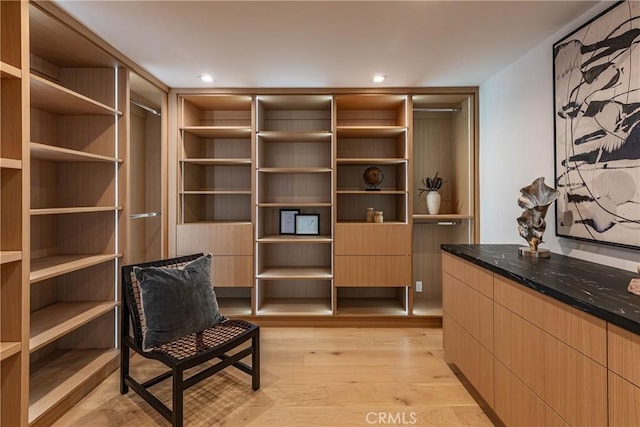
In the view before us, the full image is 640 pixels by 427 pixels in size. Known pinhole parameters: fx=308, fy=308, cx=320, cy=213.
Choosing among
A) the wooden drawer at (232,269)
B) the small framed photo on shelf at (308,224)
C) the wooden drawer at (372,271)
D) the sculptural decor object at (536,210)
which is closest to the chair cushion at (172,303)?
the wooden drawer at (232,269)

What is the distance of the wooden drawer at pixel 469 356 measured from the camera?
1.78 m

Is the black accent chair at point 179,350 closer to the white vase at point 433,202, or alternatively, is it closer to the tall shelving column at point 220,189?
the tall shelving column at point 220,189

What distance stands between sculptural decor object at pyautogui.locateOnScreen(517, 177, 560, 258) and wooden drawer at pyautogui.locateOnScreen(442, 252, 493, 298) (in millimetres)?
351

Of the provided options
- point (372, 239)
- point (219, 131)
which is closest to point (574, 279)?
point (372, 239)

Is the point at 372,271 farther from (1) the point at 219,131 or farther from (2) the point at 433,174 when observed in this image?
(1) the point at 219,131

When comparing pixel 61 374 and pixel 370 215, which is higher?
pixel 370 215

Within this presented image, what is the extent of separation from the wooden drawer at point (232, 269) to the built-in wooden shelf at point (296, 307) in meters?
0.38

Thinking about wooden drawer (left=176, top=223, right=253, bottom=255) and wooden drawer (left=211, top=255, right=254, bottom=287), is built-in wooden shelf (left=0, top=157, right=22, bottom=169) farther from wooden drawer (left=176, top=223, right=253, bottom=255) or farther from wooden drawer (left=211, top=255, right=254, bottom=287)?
wooden drawer (left=211, top=255, right=254, bottom=287)

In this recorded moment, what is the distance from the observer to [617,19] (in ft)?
5.20

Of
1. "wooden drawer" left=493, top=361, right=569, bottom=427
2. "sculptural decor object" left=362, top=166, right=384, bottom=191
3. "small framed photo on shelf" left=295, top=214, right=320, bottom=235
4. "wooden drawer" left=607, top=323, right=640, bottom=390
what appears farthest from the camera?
"small framed photo on shelf" left=295, top=214, right=320, bottom=235

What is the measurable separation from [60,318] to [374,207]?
9.54 ft

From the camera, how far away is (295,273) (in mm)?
3213

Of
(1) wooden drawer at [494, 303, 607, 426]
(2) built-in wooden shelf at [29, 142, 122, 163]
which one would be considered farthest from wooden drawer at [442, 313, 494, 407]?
(2) built-in wooden shelf at [29, 142, 122, 163]

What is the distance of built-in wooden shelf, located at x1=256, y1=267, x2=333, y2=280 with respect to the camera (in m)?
3.09
